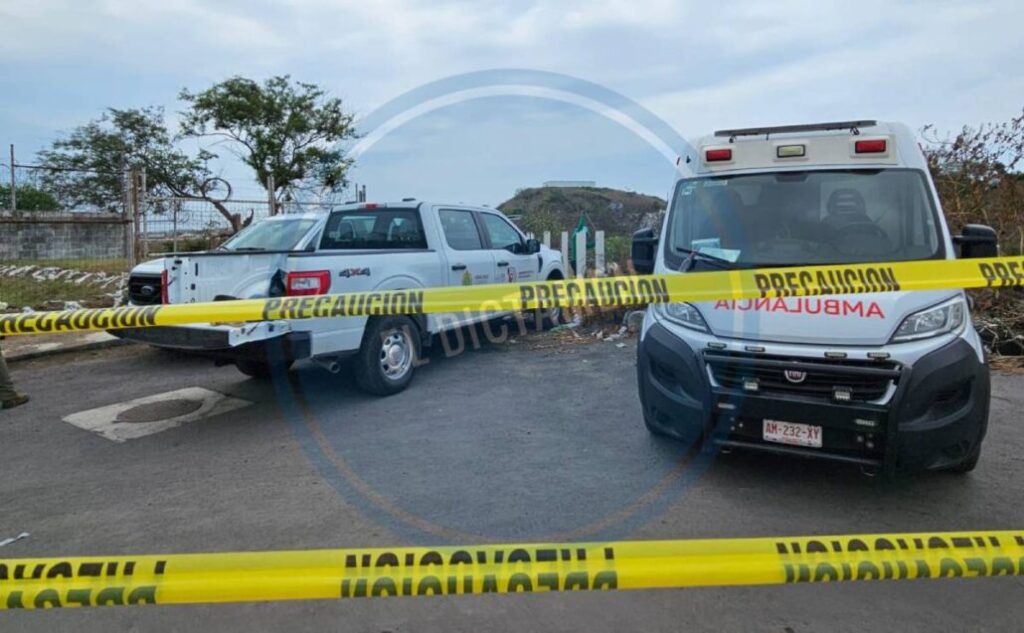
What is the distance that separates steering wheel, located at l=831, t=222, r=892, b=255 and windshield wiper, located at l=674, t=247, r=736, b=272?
661 mm

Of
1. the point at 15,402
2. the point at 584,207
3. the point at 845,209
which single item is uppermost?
the point at 584,207

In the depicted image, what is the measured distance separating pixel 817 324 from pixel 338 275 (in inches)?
145

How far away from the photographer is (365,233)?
21.0ft

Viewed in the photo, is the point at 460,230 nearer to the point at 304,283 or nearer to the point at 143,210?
the point at 304,283

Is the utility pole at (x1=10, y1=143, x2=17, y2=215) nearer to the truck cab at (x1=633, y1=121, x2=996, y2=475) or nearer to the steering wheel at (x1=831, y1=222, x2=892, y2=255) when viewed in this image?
the truck cab at (x1=633, y1=121, x2=996, y2=475)

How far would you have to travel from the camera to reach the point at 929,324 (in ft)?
10.5

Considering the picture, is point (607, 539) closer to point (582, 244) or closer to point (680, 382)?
point (680, 382)

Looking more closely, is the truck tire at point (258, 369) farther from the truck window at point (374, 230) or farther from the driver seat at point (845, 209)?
the driver seat at point (845, 209)

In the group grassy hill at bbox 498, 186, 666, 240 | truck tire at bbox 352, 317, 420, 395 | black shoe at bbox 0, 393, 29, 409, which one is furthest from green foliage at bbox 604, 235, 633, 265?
black shoe at bbox 0, 393, 29, 409

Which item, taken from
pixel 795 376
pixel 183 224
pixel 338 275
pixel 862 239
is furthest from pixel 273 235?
pixel 183 224

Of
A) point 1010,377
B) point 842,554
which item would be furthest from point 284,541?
point 1010,377

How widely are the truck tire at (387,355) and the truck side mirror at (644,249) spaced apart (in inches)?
93.2

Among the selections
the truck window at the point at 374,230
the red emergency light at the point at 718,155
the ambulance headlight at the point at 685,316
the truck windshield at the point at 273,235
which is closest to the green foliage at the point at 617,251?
the truck window at the point at 374,230

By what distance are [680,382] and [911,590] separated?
1437mm
